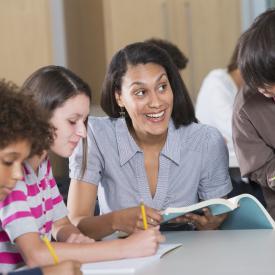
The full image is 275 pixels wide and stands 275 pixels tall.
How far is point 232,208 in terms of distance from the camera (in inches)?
75.8

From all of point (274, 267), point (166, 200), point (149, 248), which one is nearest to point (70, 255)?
point (149, 248)

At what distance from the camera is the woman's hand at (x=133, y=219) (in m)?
1.96

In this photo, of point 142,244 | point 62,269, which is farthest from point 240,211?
point 62,269

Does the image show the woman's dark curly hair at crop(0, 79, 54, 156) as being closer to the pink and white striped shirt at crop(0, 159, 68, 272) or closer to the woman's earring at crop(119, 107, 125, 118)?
the pink and white striped shirt at crop(0, 159, 68, 272)

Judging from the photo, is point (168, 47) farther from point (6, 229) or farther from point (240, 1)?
point (6, 229)

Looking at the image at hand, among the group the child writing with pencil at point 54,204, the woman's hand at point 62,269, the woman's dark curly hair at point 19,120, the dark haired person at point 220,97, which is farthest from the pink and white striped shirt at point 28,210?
the dark haired person at point 220,97

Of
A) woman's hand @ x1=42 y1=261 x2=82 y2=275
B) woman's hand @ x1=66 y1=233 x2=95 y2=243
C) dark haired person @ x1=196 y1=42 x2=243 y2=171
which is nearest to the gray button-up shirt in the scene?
woman's hand @ x1=66 y1=233 x2=95 y2=243

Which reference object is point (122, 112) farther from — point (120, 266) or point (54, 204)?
point (120, 266)

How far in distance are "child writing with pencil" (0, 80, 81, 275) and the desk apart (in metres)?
0.26

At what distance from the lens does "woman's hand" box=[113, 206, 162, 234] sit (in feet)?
6.42

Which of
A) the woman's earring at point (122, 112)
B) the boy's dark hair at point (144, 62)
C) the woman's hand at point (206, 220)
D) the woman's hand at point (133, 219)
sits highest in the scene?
the boy's dark hair at point (144, 62)

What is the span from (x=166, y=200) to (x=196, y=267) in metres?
0.74

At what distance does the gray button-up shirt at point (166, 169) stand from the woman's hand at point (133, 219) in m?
0.24

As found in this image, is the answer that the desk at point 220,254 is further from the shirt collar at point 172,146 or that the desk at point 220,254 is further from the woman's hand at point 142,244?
the shirt collar at point 172,146
